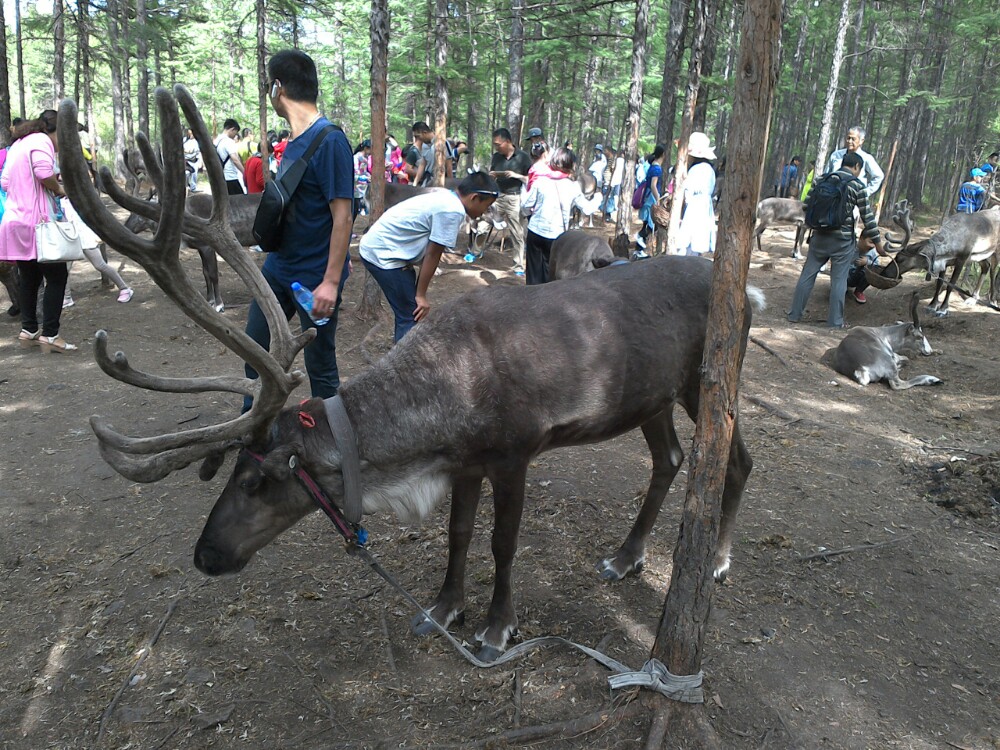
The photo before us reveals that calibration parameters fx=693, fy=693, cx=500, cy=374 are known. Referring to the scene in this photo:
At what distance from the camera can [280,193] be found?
4.07 metres

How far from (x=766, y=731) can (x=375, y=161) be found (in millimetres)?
7355

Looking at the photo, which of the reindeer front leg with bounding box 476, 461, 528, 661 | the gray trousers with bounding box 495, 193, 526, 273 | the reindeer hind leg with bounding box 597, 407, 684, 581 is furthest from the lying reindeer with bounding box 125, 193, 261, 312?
the reindeer front leg with bounding box 476, 461, 528, 661

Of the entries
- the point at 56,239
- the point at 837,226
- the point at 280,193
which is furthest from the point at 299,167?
the point at 837,226

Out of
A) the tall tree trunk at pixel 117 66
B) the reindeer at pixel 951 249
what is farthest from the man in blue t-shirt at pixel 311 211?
the tall tree trunk at pixel 117 66

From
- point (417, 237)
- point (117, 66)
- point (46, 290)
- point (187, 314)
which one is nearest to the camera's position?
point (187, 314)

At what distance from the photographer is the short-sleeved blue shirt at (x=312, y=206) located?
4.05 meters

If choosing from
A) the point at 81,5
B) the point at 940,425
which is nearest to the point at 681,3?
the point at 940,425

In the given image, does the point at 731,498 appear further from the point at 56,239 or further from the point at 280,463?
the point at 56,239

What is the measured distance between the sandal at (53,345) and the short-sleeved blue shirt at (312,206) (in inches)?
162

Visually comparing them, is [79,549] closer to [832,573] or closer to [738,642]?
[738,642]

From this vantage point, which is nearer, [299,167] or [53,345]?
[299,167]

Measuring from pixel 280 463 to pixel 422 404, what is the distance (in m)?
0.66

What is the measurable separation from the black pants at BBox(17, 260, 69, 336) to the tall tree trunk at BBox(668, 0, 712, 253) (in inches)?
293

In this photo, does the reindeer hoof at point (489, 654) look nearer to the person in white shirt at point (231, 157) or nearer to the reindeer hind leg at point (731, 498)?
the reindeer hind leg at point (731, 498)
